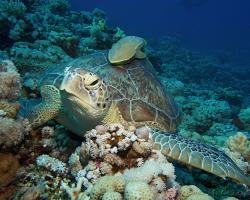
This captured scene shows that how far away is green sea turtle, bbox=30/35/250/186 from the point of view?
3234 millimetres

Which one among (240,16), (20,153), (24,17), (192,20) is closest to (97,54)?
(20,153)

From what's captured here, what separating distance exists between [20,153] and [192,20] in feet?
294

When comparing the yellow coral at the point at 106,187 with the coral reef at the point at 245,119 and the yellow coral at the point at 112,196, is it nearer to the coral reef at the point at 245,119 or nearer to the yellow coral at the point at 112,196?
the yellow coral at the point at 112,196

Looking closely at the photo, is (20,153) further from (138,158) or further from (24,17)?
(24,17)

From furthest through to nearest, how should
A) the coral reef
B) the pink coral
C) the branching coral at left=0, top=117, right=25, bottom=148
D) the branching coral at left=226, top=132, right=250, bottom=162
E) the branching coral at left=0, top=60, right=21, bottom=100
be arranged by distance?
1. the coral reef
2. the branching coral at left=226, top=132, right=250, bottom=162
3. the branching coral at left=0, top=60, right=21, bottom=100
4. the branching coral at left=0, top=117, right=25, bottom=148
5. the pink coral

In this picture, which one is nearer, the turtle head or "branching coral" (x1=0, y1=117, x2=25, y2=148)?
"branching coral" (x1=0, y1=117, x2=25, y2=148)

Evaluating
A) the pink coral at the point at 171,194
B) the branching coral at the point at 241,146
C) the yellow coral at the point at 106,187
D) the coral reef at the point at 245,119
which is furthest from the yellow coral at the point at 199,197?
the coral reef at the point at 245,119

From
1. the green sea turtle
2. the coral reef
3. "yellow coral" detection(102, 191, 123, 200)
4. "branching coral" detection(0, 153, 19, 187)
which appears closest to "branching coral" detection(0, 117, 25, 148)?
"branching coral" detection(0, 153, 19, 187)

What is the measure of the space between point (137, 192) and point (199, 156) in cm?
128

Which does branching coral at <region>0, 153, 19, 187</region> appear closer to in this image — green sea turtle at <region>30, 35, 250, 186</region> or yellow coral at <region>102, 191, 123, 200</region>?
green sea turtle at <region>30, 35, 250, 186</region>

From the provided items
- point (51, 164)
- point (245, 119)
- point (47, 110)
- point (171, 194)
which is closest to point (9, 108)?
point (47, 110)

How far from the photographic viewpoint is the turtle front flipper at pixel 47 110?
378 centimetres

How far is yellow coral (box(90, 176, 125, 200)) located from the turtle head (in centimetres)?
99

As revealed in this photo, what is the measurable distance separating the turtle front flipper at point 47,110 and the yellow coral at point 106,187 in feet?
5.06
